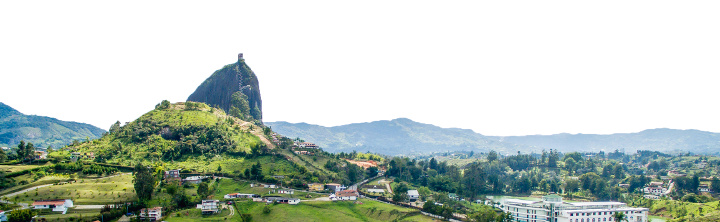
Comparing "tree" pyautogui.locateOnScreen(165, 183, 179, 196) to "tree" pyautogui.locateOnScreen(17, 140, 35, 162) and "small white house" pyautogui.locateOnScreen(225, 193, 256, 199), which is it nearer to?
"small white house" pyautogui.locateOnScreen(225, 193, 256, 199)

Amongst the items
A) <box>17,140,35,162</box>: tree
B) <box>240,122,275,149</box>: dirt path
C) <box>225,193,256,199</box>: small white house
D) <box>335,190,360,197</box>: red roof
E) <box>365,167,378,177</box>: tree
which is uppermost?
<box>240,122,275,149</box>: dirt path

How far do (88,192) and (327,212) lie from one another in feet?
115

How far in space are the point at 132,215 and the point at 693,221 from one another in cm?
7694

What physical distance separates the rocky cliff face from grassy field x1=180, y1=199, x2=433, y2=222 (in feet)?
312

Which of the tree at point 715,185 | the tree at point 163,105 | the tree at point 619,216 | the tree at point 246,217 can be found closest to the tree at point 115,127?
the tree at point 163,105

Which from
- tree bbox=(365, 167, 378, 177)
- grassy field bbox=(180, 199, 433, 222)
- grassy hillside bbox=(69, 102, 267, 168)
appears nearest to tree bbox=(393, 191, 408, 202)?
grassy field bbox=(180, 199, 433, 222)

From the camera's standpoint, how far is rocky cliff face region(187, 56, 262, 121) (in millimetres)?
168250

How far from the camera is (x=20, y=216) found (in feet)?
207

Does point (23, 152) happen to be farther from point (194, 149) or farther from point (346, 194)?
point (346, 194)

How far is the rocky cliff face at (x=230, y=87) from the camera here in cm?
16825

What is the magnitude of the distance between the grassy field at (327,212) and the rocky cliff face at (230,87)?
9509 cm

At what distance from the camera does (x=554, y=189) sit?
395 ft

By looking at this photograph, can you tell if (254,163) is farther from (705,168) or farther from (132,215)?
(705,168)

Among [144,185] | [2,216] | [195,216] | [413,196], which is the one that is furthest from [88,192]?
[413,196]
